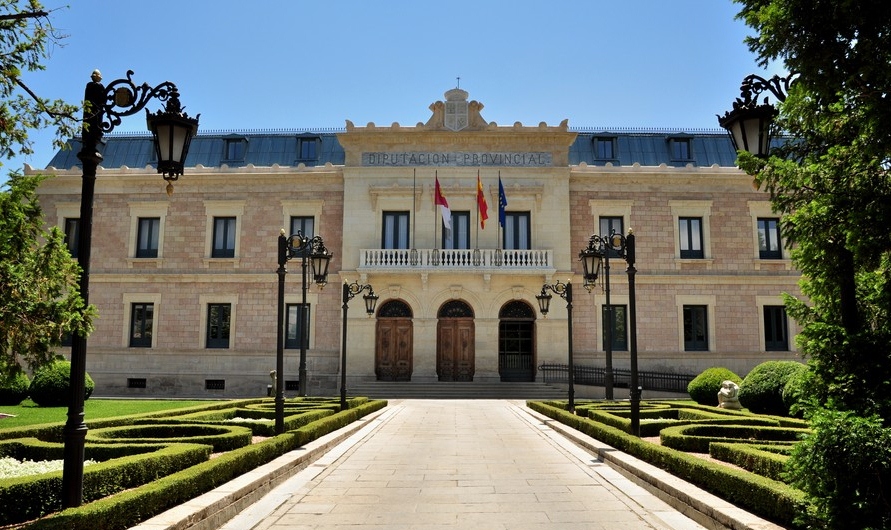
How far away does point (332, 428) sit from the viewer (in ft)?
50.4

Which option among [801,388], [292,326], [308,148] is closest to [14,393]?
[292,326]

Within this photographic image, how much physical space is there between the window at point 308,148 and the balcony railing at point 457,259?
8132mm

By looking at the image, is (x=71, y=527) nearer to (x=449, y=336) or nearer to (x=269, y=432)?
(x=269, y=432)

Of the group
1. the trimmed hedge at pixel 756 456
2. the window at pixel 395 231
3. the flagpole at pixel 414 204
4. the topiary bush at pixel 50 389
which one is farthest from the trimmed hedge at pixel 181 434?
the window at pixel 395 231

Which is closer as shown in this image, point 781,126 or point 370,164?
point 781,126

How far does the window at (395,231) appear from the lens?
32.8 m

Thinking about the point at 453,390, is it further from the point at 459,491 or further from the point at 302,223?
the point at 459,491

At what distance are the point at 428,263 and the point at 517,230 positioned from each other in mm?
4802

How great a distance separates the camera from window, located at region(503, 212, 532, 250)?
32.8 m

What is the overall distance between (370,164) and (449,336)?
9262 millimetres

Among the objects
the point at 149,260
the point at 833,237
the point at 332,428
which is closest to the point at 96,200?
the point at 149,260

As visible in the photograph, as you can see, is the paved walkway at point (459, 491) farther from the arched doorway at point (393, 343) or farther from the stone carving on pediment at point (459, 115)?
the stone carving on pediment at point (459, 115)

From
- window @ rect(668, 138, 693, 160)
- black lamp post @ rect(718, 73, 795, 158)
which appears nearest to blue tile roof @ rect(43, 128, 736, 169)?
window @ rect(668, 138, 693, 160)

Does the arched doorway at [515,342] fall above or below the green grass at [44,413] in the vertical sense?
above
